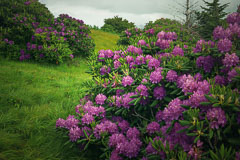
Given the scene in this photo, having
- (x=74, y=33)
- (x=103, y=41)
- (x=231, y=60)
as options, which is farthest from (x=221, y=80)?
(x=103, y=41)

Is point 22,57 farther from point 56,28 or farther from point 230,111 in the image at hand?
point 230,111

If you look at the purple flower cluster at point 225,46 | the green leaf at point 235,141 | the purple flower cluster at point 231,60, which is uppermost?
the purple flower cluster at point 225,46

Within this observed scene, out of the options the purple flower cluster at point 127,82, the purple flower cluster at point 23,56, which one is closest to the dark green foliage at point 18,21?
the purple flower cluster at point 23,56

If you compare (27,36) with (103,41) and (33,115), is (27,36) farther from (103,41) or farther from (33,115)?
(103,41)

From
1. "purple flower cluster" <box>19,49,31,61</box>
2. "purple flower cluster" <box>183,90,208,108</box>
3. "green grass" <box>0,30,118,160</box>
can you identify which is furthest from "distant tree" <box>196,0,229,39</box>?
"purple flower cluster" <box>19,49,31,61</box>

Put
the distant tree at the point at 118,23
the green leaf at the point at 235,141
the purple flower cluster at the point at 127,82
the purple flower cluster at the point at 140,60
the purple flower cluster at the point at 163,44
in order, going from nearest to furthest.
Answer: the green leaf at the point at 235,141 → the purple flower cluster at the point at 127,82 → the purple flower cluster at the point at 140,60 → the purple flower cluster at the point at 163,44 → the distant tree at the point at 118,23

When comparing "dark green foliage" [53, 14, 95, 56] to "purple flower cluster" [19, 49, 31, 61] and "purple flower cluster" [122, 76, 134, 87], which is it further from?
"purple flower cluster" [122, 76, 134, 87]

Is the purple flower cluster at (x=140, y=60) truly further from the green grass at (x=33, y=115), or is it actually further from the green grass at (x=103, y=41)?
the green grass at (x=103, y=41)

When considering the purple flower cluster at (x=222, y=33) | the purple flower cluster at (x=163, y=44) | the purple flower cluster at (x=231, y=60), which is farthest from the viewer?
the purple flower cluster at (x=163, y=44)

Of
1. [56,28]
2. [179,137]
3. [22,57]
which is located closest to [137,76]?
[179,137]

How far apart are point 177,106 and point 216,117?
357 mm

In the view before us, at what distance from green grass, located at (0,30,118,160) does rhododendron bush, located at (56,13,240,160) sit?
1.42 ft

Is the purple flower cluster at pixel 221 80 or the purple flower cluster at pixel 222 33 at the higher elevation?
the purple flower cluster at pixel 222 33

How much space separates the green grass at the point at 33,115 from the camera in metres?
2.32
